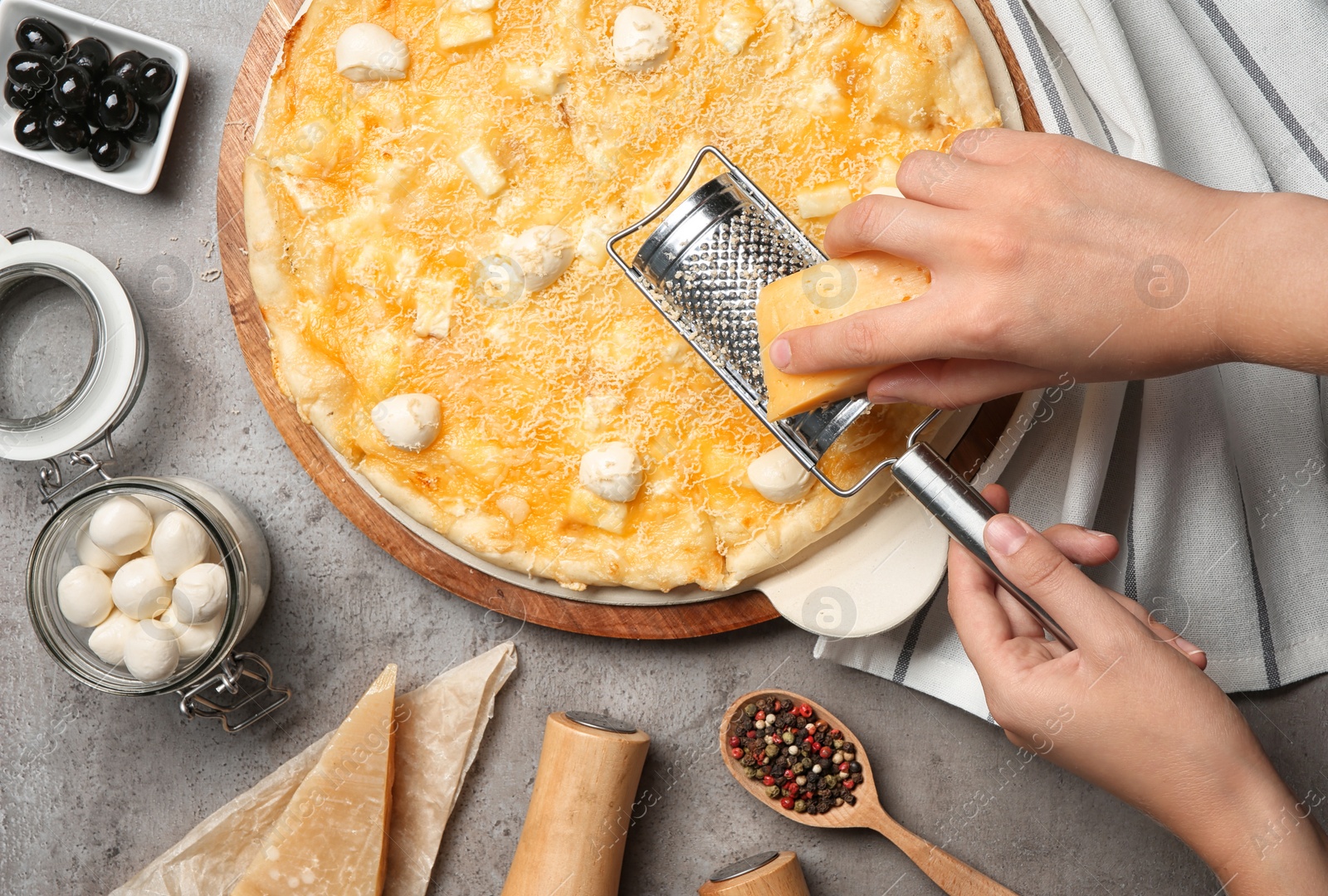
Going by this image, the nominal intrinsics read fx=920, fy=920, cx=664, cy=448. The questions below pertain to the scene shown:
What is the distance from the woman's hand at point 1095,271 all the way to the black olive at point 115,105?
188 centimetres

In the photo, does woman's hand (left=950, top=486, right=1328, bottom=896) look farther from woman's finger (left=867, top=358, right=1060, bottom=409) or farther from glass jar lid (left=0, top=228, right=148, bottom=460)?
glass jar lid (left=0, top=228, right=148, bottom=460)

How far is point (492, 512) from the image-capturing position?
2.23 meters

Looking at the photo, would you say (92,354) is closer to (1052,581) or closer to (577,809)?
(577,809)

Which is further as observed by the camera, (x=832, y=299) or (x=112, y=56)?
(x=112, y=56)

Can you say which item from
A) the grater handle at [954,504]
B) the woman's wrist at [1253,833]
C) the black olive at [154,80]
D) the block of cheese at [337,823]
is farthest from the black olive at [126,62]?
the woman's wrist at [1253,833]

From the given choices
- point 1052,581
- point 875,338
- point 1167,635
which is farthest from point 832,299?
point 1167,635

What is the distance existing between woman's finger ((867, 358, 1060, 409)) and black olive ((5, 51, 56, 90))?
7.09ft

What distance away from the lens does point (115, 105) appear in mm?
2297

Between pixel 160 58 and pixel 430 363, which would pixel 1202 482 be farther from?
pixel 160 58

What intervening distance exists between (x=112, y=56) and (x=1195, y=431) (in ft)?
9.73

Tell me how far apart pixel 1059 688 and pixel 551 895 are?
133 cm

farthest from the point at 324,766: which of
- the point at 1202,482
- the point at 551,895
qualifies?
the point at 1202,482

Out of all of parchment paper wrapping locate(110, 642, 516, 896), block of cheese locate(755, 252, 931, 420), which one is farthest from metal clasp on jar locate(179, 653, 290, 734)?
block of cheese locate(755, 252, 931, 420)

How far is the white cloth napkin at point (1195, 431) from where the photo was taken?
2213mm
